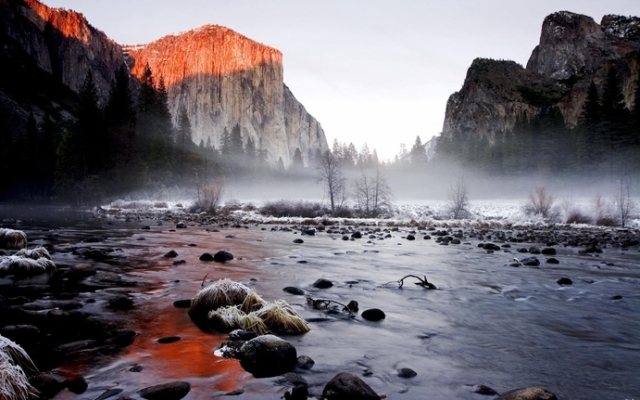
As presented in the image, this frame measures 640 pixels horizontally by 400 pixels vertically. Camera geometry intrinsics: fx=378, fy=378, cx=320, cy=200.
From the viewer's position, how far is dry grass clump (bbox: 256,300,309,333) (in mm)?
5059

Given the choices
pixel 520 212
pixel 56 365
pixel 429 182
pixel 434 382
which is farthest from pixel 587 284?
pixel 429 182

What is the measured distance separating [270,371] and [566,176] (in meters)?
78.3

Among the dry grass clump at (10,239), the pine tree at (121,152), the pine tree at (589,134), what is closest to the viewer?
the dry grass clump at (10,239)

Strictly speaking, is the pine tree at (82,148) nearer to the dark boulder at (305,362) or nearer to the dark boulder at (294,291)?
the dark boulder at (294,291)

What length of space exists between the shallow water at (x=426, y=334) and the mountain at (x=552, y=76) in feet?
352

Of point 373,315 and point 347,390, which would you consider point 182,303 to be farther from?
point 347,390

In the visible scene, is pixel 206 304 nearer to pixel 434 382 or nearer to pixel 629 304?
pixel 434 382

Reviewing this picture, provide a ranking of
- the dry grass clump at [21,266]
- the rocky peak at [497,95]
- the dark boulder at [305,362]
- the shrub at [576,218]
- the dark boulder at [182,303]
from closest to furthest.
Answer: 1. the dark boulder at [305,362]
2. the dark boulder at [182,303]
3. the dry grass clump at [21,266]
4. the shrub at [576,218]
5. the rocky peak at [497,95]

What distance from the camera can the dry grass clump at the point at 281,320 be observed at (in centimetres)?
506

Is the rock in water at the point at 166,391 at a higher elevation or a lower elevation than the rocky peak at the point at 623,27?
lower

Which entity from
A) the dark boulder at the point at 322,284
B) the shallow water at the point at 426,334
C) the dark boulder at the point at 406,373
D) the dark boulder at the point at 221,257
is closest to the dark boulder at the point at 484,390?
the shallow water at the point at 426,334

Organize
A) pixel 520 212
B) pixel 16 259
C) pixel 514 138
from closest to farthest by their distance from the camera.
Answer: pixel 16 259 → pixel 520 212 → pixel 514 138

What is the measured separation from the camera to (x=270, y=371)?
3.73m

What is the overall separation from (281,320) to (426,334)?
205 centimetres
